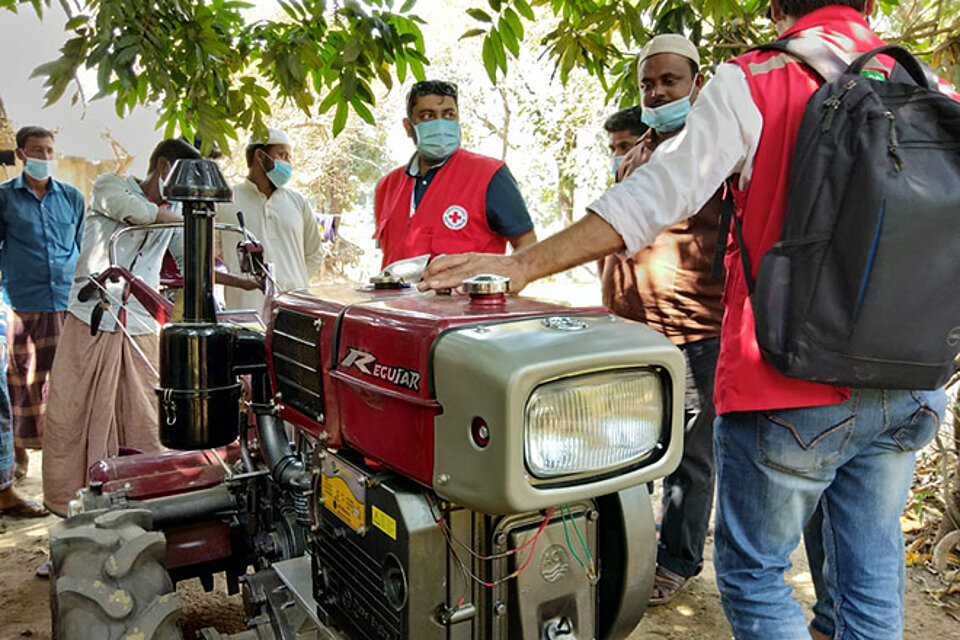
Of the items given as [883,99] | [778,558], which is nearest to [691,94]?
[883,99]

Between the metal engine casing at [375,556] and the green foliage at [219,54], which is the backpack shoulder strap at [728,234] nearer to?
the metal engine casing at [375,556]

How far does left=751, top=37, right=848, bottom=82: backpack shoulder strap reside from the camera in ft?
4.90

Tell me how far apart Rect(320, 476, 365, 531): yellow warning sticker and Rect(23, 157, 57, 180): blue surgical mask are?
3.78 metres

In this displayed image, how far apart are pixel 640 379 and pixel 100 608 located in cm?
127

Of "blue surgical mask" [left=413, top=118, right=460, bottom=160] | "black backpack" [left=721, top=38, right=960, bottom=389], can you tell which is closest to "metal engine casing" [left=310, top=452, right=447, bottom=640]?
"black backpack" [left=721, top=38, right=960, bottom=389]

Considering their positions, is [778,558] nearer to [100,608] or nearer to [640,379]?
[640,379]

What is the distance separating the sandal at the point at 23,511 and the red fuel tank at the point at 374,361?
9.60 feet

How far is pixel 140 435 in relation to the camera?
367cm

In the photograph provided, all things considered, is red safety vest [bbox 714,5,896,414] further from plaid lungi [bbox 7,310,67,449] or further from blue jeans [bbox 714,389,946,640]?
plaid lungi [bbox 7,310,67,449]

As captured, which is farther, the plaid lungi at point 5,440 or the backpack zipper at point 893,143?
the plaid lungi at point 5,440

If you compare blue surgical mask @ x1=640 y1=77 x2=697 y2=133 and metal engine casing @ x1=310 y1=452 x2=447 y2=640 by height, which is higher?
blue surgical mask @ x1=640 y1=77 x2=697 y2=133

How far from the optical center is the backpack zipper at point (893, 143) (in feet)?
4.47

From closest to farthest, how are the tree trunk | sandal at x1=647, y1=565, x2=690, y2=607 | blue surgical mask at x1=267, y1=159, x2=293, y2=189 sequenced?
sandal at x1=647, y1=565, x2=690, y2=607, blue surgical mask at x1=267, y1=159, x2=293, y2=189, the tree trunk

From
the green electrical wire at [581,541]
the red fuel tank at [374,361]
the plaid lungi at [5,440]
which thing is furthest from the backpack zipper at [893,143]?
the plaid lungi at [5,440]
